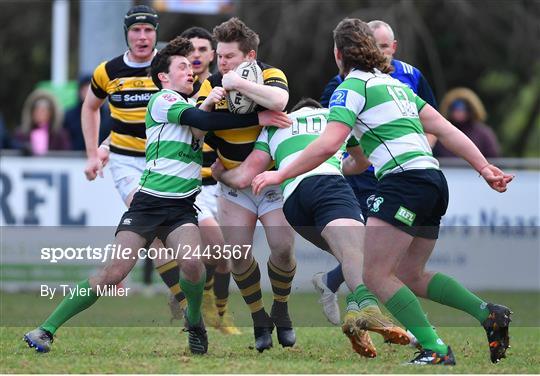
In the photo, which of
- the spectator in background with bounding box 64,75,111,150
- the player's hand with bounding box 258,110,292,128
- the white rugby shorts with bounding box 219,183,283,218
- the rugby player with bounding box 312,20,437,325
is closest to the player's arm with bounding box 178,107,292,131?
the player's hand with bounding box 258,110,292,128

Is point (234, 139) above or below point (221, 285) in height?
above

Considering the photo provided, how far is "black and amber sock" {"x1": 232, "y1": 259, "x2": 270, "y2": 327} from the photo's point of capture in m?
8.47

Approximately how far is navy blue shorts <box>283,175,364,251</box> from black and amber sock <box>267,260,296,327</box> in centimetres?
57

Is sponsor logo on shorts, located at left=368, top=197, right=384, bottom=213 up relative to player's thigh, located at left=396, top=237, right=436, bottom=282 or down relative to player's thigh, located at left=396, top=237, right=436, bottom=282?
up

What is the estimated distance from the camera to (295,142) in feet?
25.9

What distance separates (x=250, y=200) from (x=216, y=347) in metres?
1.10

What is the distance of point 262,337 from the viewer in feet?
27.4

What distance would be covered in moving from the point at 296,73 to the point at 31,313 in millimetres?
9697

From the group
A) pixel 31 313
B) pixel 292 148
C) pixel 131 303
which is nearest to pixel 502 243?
pixel 131 303

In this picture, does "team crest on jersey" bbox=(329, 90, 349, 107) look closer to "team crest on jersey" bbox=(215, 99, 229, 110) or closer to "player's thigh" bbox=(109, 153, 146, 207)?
"team crest on jersey" bbox=(215, 99, 229, 110)

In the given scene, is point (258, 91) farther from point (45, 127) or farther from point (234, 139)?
point (45, 127)

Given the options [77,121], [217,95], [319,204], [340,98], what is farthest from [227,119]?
[77,121]

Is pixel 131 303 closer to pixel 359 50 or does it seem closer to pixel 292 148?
pixel 292 148

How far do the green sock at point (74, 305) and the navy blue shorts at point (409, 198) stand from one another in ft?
6.37
